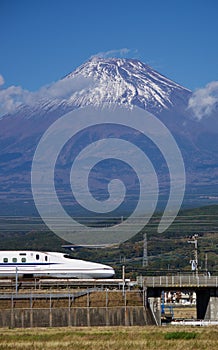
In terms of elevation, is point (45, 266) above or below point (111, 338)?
above

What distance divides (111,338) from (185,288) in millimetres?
18371

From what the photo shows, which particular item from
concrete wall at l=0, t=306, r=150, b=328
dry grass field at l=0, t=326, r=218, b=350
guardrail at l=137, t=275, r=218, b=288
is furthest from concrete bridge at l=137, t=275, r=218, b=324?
dry grass field at l=0, t=326, r=218, b=350

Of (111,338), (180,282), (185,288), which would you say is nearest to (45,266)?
(180,282)

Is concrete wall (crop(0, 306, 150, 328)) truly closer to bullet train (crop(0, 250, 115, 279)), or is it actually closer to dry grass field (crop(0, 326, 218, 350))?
dry grass field (crop(0, 326, 218, 350))

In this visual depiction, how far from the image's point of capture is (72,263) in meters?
87.0

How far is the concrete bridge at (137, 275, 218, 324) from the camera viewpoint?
7488 cm

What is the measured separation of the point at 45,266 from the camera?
284ft

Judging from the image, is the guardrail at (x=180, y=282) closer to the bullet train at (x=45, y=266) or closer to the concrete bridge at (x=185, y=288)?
the concrete bridge at (x=185, y=288)

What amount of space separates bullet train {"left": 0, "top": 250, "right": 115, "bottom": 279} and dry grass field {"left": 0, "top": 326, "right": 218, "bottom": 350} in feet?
68.7

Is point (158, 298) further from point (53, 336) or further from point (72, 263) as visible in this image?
point (53, 336)

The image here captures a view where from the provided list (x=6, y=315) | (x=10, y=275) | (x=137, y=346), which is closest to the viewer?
(x=137, y=346)

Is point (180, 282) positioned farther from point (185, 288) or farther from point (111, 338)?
point (111, 338)

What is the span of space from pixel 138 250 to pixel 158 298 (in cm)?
11409

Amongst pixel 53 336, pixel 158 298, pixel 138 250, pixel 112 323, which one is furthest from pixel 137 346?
pixel 138 250
